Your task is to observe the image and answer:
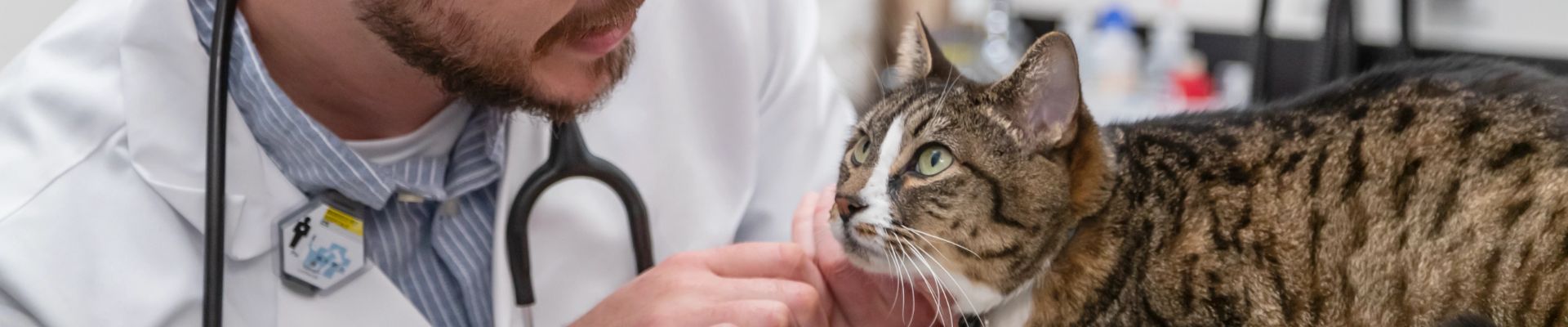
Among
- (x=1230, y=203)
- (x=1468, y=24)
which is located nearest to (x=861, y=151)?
(x=1230, y=203)

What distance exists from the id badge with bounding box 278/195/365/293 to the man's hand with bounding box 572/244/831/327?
0.64ft

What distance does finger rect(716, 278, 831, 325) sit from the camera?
867 millimetres

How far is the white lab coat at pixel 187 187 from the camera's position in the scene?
32.9 inches

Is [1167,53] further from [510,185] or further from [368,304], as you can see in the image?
[368,304]

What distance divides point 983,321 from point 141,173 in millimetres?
632

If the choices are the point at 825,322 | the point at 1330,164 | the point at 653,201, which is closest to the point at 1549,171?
the point at 1330,164

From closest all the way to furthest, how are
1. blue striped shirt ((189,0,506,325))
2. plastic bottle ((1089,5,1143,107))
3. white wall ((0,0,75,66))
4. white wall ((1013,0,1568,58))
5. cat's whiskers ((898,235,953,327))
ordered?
cat's whiskers ((898,235,953,327)), blue striped shirt ((189,0,506,325)), white wall ((0,0,75,66)), white wall ((1013,0,1568,58)), plastic bottle ((1089,5,1143,107))

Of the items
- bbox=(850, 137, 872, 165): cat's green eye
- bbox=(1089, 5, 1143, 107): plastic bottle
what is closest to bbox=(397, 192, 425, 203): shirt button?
bbox=(850, 137, 872, 165): cat's green eye

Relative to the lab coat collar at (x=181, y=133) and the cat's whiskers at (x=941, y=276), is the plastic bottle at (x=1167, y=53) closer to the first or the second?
the cat's whiskers at (x=941, y=276)

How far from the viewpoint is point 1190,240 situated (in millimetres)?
692

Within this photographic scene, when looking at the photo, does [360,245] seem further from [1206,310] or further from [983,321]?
[1206,310]

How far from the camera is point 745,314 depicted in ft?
2.80

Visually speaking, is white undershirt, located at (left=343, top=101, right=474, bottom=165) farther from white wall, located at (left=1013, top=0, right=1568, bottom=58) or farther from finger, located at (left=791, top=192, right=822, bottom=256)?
white wall, located at (left=1013, top=0, right=1568, bottom=58)

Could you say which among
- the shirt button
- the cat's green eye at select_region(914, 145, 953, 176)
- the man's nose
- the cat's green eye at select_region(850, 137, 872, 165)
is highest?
the cat's green eye at select_region(914, 145, 953, 176)
